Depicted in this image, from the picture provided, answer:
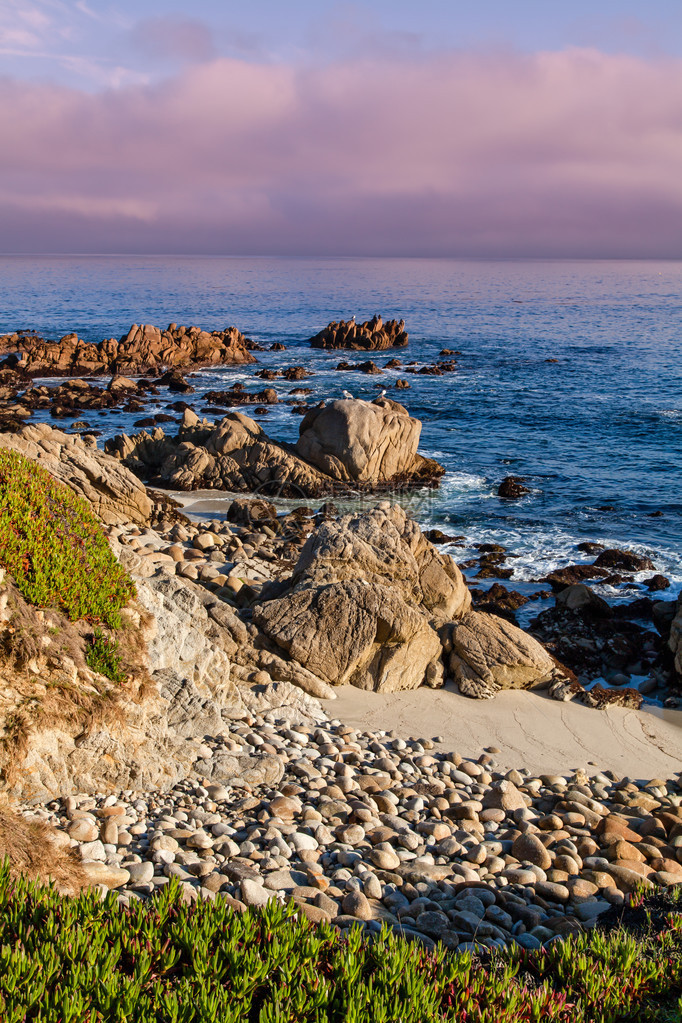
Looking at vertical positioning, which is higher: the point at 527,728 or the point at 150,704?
the point at 150,704

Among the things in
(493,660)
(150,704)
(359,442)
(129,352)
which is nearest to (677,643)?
(493,660)

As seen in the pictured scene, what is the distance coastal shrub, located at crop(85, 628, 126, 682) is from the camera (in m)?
8.70

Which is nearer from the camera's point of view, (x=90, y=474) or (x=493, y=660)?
(x=493, y=660)

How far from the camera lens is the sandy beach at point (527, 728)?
1123 centimetres

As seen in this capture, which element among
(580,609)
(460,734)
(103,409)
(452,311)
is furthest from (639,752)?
(452,311)

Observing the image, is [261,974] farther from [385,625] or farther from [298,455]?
[298,455]

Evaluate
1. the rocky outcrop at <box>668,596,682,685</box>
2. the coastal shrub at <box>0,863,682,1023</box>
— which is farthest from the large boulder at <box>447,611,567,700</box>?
the coastal shrub at <box>0,863,682,1023</box>

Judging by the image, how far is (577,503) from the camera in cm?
2930

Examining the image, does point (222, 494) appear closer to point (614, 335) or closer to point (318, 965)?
point (318, 965)

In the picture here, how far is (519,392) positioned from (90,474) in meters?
39.0

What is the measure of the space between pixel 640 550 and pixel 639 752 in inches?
532

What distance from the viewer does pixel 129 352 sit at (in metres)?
59.2

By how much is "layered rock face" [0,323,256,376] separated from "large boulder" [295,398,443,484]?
105ft

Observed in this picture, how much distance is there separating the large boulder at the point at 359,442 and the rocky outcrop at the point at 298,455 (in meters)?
0.04
